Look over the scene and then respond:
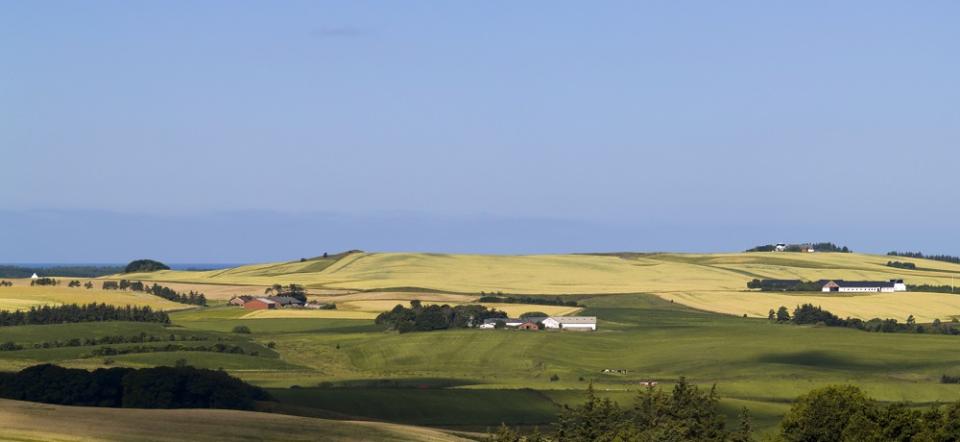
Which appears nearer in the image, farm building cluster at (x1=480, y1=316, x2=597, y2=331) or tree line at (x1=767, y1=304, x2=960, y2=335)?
tree line at (x1=767, y1=304, x2=960, y2=335)

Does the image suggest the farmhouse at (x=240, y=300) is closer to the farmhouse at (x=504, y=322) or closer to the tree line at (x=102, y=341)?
the farmhouse at (x=504, y=322)

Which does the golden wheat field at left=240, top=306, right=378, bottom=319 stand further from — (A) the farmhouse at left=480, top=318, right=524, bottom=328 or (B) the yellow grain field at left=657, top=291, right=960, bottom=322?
(B) the yellow grain field at left=657, top=291, right=960, bottom=322

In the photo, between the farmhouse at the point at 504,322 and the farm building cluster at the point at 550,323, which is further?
the farmhouse at the point at 504,322

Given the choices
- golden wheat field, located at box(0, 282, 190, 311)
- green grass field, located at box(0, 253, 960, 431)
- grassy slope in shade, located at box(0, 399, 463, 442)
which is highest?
golden wheat field, located at box(0, 282, 190, 311)

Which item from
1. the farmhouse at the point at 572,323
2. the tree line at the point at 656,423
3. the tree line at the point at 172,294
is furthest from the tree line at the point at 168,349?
the tree line at the point at 172,294

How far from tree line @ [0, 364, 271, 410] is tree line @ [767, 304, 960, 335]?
247 feet

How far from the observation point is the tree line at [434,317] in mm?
147750

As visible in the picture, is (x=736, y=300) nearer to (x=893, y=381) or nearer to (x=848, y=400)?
(x=893, y=381)

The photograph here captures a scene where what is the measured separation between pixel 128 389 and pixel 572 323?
2840 inches

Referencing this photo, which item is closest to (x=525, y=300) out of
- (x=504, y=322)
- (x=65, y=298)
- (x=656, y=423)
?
(x=504, y=322)

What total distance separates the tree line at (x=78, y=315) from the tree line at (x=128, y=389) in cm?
6103

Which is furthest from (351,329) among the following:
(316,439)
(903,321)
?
(316,439)

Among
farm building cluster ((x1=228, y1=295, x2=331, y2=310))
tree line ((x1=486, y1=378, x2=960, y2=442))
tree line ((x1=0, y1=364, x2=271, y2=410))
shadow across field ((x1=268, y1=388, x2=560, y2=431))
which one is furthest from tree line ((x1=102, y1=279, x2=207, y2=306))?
tree line ((x1=486, y1=378, x2=960, y2=442))

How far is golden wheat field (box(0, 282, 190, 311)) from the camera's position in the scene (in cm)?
15825
